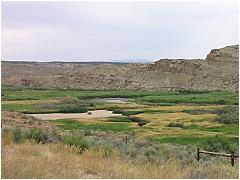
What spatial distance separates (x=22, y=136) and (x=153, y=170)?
532 cm

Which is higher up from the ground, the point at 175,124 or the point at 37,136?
the point at 37,136

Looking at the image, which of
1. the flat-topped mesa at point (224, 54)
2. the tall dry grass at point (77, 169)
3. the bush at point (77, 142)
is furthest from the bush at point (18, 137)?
the flat-topped mesa at point (224, 54)

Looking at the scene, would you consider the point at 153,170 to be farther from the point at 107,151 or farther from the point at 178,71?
the point at 178,71

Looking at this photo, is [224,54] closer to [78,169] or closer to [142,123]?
[142,123]

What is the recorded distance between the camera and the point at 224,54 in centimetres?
11538

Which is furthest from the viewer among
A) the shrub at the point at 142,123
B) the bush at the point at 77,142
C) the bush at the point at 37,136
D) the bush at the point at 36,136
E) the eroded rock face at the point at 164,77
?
the eroded rock face at the point at 164,77

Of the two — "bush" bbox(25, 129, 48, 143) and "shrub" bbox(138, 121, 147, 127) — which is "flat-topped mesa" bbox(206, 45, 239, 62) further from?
"bush" bbox(25, 129, 48, 143)

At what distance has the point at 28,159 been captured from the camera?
27.6 feet

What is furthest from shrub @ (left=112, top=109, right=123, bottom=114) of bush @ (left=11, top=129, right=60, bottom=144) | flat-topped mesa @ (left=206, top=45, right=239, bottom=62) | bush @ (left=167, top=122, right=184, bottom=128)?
flat-topped mesa @ (left=206, top=45, right=239, bottom=62)

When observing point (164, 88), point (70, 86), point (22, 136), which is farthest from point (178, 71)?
point (22, 136)

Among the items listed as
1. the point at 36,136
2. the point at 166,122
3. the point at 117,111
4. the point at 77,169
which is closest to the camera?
the point at 77,169

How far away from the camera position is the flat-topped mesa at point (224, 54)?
368 ft

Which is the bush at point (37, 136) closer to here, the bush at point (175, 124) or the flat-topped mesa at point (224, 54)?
the bush at point (175, 124)

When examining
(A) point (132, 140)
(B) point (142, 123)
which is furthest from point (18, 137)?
(B) point (142, 123)
